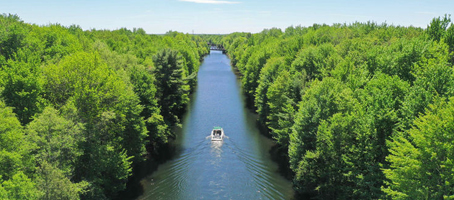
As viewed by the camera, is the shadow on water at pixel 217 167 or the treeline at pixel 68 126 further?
the shadow on water at pixel 217 167


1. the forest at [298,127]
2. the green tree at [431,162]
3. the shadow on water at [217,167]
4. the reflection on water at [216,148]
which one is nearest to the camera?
the green tree at [431,162]

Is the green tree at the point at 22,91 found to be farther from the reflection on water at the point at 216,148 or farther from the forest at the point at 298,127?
the reflection on water at the point at 216,148

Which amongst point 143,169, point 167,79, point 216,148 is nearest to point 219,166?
point 216,148

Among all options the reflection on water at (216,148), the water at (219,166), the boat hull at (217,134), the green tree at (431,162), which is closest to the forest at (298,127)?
the green tree at (431,162)

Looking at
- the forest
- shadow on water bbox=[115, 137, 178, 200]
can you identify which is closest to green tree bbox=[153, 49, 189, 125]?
the forest

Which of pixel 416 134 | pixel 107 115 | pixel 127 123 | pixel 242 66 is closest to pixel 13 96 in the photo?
pixel 107 115

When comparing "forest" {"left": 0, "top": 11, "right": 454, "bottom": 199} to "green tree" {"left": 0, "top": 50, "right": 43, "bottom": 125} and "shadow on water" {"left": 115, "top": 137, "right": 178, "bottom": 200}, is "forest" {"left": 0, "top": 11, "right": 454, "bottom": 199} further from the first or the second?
"shadow on water" {"left": 115, "top": 137, "right": 178, "bottom": 200}

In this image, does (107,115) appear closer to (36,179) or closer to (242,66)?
(36,179)

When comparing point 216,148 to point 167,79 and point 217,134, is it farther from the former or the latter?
point 167,79

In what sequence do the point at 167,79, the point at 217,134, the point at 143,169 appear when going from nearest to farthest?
the point at 143,169
the point at 167,79
the point at 217,134
